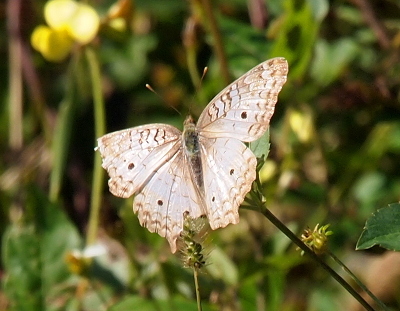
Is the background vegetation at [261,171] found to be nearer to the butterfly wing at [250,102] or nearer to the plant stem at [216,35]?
the plant stem at [216,35]

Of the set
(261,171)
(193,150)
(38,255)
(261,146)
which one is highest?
(261,146)

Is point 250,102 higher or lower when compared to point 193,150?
higher

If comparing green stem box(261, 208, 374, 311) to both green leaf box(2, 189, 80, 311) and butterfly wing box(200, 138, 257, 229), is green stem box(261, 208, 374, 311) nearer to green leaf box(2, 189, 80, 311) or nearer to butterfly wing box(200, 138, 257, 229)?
butterfly wing box(200, 138, 257, 229)

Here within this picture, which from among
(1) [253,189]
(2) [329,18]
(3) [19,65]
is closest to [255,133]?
(1) [253,189]

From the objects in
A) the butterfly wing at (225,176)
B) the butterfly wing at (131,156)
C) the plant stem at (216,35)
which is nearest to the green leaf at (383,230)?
the butterfly wing at (225,176)

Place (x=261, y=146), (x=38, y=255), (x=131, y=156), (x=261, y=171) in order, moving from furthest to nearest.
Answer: (x=261, y=171) < (x=38, y=255) < (x=131, y=156) < (x=261, y=146)

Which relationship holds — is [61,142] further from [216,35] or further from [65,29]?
[216,35]

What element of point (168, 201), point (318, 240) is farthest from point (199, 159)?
point (318, 240)

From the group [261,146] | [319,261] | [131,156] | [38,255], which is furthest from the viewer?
[38,255]

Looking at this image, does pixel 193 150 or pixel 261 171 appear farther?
pixel 261 171
